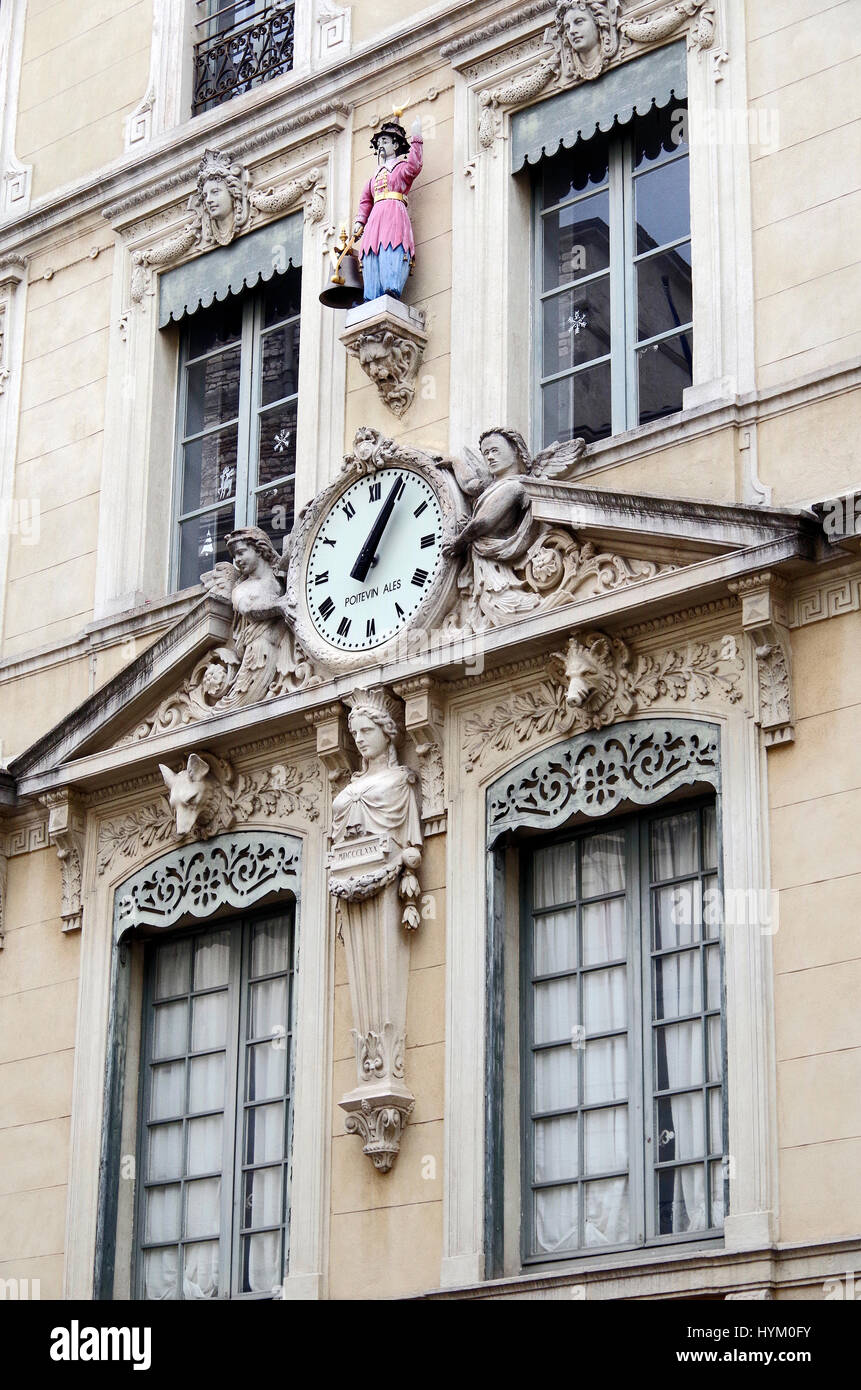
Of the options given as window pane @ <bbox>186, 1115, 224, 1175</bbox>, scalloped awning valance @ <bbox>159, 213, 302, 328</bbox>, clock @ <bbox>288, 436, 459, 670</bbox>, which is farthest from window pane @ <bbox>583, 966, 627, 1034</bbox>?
scalloped awning valance @ <bbox>159, 213, 302, 328</bbox>

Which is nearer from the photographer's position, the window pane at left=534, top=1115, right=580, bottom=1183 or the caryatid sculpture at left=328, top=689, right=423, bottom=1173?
the window pane at left=534, top=1115, right=580, bottom=1183

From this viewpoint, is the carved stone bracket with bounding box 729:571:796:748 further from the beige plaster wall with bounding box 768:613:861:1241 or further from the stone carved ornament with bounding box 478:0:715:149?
the stone carved ornament with bounding box 478:0:715:149

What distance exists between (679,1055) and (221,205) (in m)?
6.70

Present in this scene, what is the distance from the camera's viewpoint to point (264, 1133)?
1435cm

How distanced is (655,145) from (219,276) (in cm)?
331

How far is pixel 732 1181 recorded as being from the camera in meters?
12.0

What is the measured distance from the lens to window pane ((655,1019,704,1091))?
41.5 feet

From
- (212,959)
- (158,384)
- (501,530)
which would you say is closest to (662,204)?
(501,530)

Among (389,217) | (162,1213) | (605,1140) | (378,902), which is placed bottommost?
(162,1213)

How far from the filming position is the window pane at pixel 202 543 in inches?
638

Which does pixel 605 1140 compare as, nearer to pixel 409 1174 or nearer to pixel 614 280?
pixel 409 1174

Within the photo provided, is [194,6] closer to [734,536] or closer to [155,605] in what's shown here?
[155,605]

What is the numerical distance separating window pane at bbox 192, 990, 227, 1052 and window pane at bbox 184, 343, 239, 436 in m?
3.76

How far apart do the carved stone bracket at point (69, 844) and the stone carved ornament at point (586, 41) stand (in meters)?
4.60
